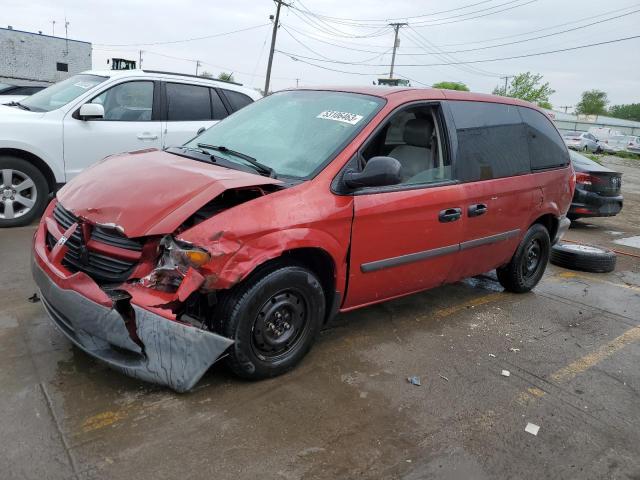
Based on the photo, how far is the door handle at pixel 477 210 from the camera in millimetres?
4195

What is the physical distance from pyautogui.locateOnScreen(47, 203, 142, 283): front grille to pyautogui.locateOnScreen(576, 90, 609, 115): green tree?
11407 cm

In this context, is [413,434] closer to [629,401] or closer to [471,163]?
[629,401]

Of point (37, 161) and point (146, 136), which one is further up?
point (146, 136)

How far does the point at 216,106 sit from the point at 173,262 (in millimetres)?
4966

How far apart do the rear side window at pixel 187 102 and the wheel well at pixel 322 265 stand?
4.36 metres

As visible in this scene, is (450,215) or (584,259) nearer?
(450,215)

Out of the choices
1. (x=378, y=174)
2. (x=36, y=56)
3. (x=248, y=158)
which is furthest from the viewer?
(x=36, y=56)

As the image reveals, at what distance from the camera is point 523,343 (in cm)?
424

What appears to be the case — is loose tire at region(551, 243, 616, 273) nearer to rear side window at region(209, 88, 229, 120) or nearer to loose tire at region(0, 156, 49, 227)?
rear side window at region(209, 88, 229, 120)

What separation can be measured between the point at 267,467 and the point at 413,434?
0.85m

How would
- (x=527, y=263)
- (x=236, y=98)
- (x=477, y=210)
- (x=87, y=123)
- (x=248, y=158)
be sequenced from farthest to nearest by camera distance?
(x=236, y=98) < (x=87, y=123) < (x=527, y=263) < (x=477, y=210) < (x=248, y=158)

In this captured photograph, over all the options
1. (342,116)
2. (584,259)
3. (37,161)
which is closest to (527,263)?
(584,259)

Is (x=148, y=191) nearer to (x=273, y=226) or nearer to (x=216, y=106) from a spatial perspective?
(x=273, y=226)

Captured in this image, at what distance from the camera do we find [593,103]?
10325 cm
